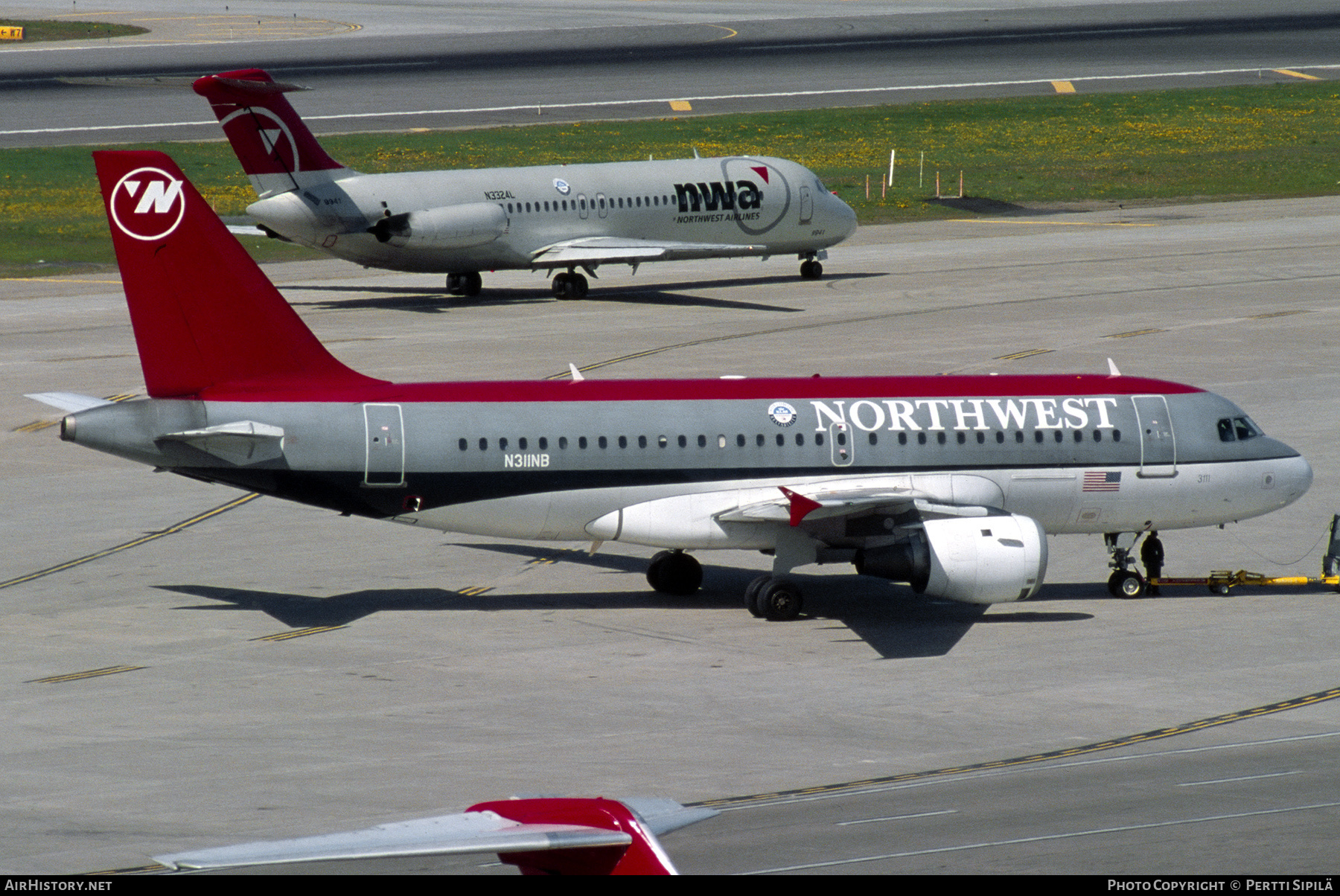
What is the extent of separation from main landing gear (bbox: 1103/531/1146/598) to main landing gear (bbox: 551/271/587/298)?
123 ft

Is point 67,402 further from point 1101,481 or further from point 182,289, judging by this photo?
point 1101,481

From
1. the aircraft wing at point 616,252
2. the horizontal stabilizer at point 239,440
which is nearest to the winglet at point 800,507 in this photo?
the horizontal stabilizer at point 239,440

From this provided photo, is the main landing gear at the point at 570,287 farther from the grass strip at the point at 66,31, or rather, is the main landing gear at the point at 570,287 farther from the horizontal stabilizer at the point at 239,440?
the grass strip at the point at 66,31

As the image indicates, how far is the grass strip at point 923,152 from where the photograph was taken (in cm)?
9231

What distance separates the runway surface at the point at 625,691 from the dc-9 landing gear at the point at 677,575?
0.31 metres

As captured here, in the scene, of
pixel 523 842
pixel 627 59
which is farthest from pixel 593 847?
pixel 627 59

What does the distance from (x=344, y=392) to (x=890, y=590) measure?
11.1m

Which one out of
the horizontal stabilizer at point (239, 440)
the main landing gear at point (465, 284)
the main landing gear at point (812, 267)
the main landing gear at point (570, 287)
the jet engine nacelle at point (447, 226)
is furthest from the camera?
the main landing gear at point (812, 267)

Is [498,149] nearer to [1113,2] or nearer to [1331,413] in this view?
[1331,413]

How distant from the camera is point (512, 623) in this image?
103 ft

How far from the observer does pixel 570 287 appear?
2736 inches

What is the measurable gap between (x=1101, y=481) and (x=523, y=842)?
25.2 m

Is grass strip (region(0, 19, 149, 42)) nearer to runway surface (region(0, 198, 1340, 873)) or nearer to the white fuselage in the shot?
the white fuselage

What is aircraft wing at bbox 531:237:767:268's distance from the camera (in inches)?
2633
